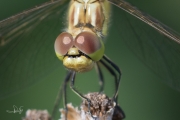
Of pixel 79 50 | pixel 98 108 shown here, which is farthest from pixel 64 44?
pixel 98 108

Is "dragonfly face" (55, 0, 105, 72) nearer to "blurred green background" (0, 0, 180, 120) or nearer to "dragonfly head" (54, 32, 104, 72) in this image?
"dragonfly head" (54, 32, 104, 72)

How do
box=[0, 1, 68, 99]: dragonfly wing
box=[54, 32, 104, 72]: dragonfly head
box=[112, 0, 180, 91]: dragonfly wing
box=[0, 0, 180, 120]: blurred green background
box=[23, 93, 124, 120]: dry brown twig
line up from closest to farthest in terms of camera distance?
box=[23, 93, 124, 120]: dry brown twig, box=[54, 32, 104, 72]: dragonfly head, box=[112, 0, 180, 91]: dragonfly wing, box=[0, 1, 68, 99]: dragonfly wing, box=[0, 0, 180, 120]: blurred green background

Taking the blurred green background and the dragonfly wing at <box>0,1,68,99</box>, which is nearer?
the dragonfly wing at <box>0,1,68,99</box>

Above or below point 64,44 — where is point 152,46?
below

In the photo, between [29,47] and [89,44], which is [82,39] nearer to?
[89,44]

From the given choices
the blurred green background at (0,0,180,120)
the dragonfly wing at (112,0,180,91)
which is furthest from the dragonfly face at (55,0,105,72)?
the blurred green background at (0,0,180,120)

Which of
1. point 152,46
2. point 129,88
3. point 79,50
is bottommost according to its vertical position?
point 129,88

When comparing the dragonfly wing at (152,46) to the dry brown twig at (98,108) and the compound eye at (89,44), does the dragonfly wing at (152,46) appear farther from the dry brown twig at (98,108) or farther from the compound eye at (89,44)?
the dry brown twig at (98,108)

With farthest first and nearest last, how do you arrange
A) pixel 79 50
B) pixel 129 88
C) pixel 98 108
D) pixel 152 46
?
pixel 129 88, pixel 152 46, pixel 79 50, pixel 98 108
